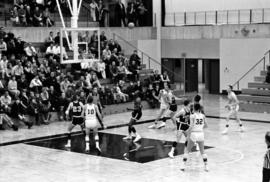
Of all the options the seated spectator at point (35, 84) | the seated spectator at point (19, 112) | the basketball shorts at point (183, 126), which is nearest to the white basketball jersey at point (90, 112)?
the basketball shorts at point (183, 126)

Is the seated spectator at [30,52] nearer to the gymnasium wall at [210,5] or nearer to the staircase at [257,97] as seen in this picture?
the staircase at [257,97]

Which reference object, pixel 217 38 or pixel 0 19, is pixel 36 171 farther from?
pixel 217 38

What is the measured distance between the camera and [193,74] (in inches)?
1510

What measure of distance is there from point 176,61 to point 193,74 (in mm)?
3139

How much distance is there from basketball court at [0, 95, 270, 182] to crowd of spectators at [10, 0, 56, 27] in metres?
8.30

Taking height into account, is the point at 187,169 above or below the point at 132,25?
below

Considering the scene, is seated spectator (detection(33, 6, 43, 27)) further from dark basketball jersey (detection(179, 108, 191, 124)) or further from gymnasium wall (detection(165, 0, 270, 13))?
dark basketball jersey (detection(179, 108, 191, 124))

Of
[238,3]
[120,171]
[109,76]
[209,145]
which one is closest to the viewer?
[120,171]

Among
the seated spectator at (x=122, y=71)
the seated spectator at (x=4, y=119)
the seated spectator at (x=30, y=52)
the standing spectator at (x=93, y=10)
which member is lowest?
the seated spectator at (x=4, y=119)

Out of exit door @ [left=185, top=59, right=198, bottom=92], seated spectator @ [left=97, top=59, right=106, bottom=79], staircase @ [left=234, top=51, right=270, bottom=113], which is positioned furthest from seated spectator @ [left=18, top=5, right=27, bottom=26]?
exit door @ [left=185, top=59, right=198, bottom=92]

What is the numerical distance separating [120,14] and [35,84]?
11392mm

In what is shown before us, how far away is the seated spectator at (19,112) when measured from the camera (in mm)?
23297

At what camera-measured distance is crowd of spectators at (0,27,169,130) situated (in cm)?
2403

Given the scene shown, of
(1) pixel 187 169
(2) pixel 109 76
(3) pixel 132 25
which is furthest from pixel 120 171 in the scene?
(3) pixel 132 25
